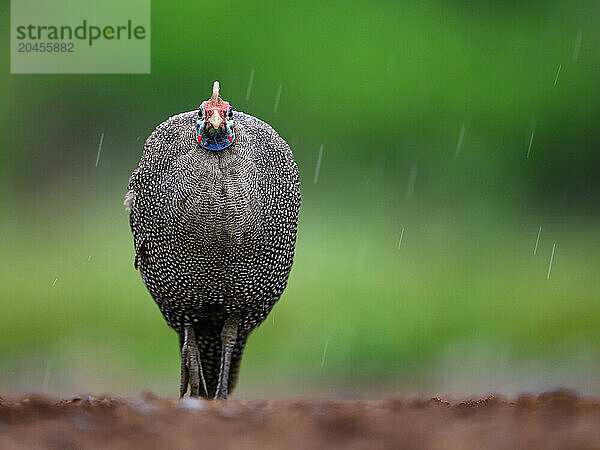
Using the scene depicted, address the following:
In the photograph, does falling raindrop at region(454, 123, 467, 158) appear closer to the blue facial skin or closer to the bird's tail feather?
the bird's tail feather

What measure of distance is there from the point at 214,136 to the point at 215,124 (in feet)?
0.35

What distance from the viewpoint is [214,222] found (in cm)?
437

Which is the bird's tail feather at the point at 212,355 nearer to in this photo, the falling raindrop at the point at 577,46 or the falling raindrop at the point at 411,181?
the falling raindrop at the point at 411,181

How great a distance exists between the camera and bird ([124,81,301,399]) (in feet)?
14.3

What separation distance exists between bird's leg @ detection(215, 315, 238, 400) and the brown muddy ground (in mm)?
1469

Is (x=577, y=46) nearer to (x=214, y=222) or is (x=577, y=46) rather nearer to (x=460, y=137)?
(x=460, y=137)

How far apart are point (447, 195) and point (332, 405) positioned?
713cm

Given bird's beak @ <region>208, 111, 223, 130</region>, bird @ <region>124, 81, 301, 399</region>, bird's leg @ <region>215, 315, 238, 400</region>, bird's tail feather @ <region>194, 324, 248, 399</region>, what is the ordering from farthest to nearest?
bird's tail feather @ <region>194, 324, 248, 399</region> < bird's leg @ <region>215, 315, 238, 400</region> < bird @ <region>124, 81, 301, 399</region> < bird's beak @ <region>208, 111, 223, 130</region>

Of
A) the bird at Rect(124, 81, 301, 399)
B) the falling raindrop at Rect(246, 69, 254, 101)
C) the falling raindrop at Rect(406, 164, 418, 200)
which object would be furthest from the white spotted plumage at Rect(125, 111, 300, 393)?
the falling raindrop at Rect(406, 164, 418, 200)

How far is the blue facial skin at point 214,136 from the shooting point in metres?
4.27

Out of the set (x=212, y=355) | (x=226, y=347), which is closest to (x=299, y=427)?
(x=226, y=347)

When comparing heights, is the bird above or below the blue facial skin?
below

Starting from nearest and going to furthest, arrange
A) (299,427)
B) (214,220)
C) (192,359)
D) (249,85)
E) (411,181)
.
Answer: (299,427) → (214,220) → (192,359) → (249,85) → (411,181)

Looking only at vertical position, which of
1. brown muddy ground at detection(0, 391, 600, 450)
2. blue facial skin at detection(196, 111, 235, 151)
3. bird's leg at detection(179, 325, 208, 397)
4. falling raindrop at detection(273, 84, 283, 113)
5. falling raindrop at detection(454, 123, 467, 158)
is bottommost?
brown muddy ground at detection(0, 391, 600, 450)
